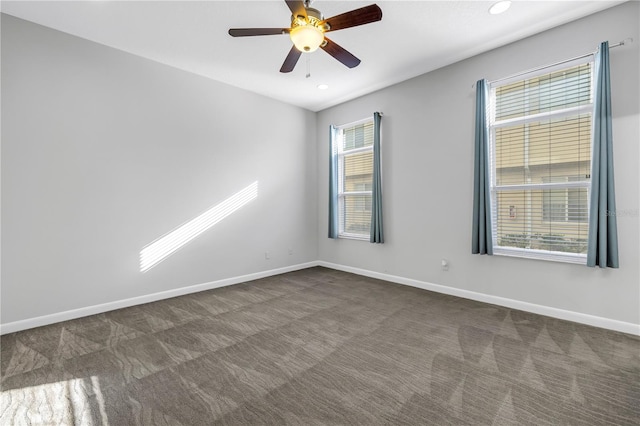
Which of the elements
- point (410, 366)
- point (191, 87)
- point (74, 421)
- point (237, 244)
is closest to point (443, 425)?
point (410, 366)

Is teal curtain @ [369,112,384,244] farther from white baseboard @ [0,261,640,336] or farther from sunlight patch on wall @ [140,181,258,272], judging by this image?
sunlight patch on wall @ [140,181,258,272]

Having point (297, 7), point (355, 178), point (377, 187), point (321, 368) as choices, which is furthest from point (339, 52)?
point (355, 178)

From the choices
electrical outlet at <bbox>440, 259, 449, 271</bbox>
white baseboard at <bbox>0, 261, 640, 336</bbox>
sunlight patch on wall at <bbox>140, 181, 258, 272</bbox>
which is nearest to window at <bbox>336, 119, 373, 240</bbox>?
white baseboard at <bbox>0, 261, 640, 336</bbox>

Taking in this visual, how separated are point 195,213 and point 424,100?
Answer: 365 cm

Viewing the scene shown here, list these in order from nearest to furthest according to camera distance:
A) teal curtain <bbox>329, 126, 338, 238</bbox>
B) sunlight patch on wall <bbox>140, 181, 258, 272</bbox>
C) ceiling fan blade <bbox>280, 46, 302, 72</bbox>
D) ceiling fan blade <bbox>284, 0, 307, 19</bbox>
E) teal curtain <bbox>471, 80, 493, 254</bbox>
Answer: ceiling fan blade <bbox>284, 0, 307, 19</bbox> → ceiling fan blade <bbox>280, 46, 302, 72</bbox> → teal curtain <bbox>471, 80, 493, 254</bbox> → sunlight patch on wall <bbox>140, 181, 258, 272</bbox> → teal curtain <bbox>329, 126, 338, 238</bbox>

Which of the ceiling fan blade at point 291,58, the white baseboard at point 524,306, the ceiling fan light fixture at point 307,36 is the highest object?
the ceiling fan blade at point 291,58

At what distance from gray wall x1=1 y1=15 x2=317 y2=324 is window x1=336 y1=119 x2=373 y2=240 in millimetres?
1455

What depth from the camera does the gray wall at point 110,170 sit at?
2863mm

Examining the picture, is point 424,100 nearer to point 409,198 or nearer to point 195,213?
point 409,198

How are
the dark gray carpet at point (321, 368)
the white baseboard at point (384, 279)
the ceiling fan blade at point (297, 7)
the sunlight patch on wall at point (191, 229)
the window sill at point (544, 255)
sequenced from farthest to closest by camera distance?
1. the sunlight patch on wall at point (191, 229)
2. the window sill at point (544, 255)
3. the white baseboard at point (384, 279)
4. the ceiling fan blade at point (297, 7)
5. the dark gray carpet at point (321, 368)

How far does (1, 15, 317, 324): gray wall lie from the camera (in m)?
2.86

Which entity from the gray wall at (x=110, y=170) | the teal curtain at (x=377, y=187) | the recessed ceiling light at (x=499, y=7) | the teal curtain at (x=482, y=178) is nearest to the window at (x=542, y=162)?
the teal curtain at (x=482, y=178)

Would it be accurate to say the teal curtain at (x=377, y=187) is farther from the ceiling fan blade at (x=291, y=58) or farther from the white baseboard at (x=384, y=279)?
the ceiling fan blade at (x=291, y=58)

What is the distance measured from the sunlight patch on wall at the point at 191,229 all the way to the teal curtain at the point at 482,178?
328 cm
